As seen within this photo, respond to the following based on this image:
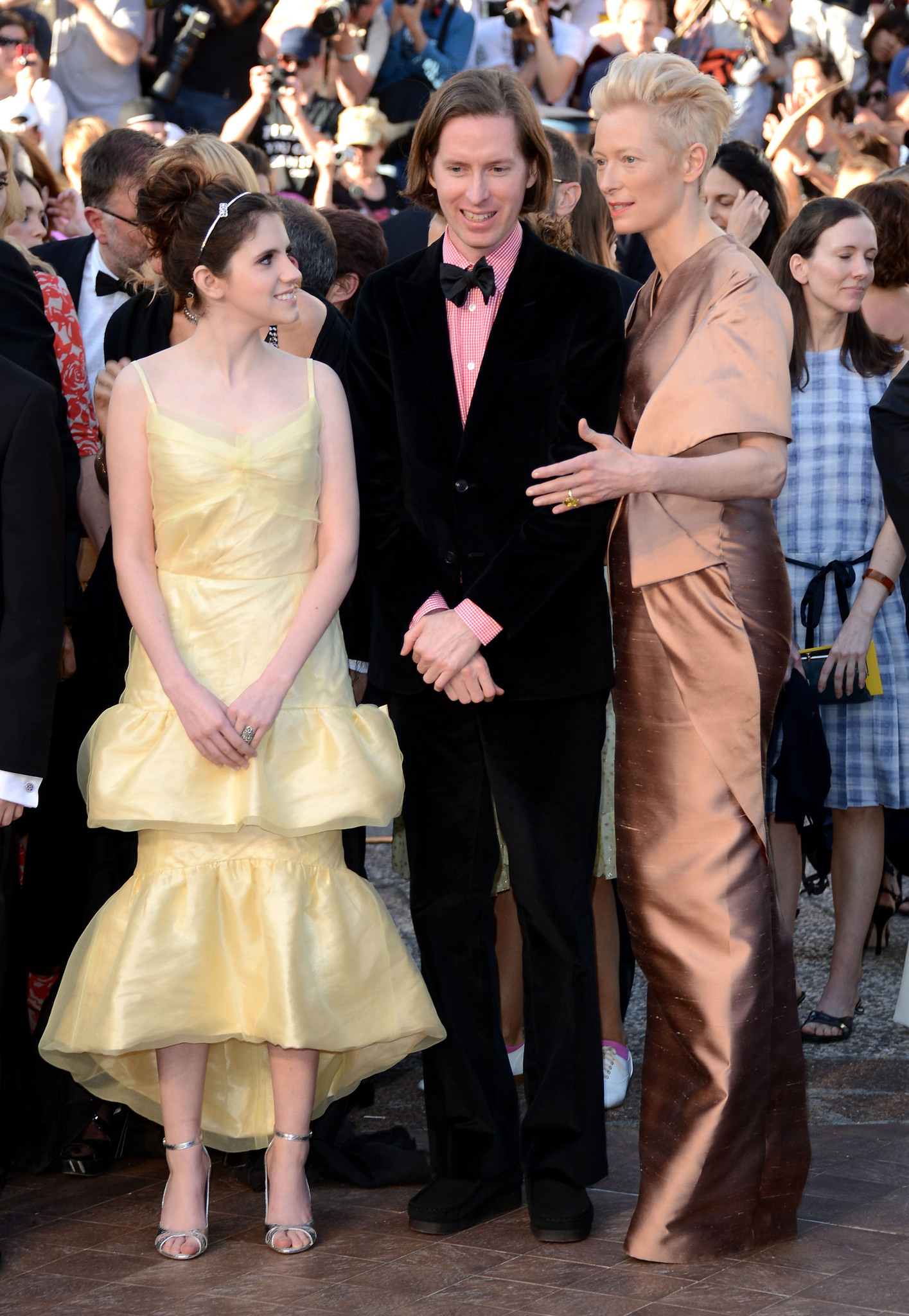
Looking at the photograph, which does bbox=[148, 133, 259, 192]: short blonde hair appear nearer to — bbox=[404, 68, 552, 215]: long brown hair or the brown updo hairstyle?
the brown updo hairstyle

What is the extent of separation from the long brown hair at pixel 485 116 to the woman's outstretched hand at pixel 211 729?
1179 millimetres

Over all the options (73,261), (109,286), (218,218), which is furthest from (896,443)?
(73,261)

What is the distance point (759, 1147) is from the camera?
3086 mm

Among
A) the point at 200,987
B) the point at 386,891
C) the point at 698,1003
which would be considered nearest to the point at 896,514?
the point at 698,1003

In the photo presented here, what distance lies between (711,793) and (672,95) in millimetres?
1351

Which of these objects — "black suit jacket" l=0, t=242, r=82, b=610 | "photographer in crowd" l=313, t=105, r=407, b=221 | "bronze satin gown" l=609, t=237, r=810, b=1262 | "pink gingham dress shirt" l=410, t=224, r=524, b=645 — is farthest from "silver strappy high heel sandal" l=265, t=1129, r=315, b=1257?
"photographer in crowd" l=313, t=105, r=407, b=221

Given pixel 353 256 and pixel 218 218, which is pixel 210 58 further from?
pixel 218 218

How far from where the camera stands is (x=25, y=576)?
10.2 ft

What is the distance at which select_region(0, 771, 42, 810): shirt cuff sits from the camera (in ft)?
10.2

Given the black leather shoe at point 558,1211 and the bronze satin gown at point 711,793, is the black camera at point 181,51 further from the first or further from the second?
the black leather shoe at point 558,1211

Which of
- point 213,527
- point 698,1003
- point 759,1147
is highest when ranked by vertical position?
point 213,527

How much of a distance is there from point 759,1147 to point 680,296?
1.67m

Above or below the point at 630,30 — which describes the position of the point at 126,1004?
below

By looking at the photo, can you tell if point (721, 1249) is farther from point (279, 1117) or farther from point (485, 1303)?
point (279, 1117)
